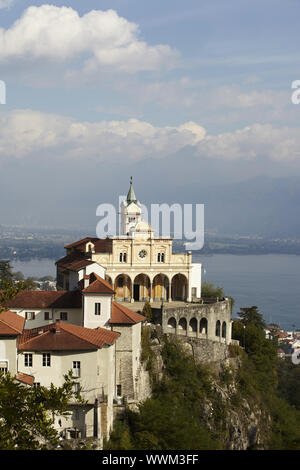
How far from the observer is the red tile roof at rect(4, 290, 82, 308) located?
40.4 metres

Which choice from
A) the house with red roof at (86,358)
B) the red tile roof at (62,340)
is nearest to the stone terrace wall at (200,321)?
the house with red roof at (86,358)

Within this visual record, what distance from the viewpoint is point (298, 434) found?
4775cm

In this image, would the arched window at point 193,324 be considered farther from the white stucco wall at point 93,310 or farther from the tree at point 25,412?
the tree at point 25,412

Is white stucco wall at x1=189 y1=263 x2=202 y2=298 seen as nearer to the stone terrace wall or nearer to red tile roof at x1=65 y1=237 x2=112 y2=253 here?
the stone terrace wall

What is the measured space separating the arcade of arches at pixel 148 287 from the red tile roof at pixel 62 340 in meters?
19.6

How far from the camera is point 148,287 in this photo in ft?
180

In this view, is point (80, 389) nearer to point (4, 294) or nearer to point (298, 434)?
point (4, 294)

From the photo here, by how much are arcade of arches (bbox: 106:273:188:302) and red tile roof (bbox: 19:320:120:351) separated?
772 inches

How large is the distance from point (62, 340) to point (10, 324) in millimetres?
2823

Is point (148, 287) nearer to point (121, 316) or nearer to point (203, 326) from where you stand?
point (203, 326)

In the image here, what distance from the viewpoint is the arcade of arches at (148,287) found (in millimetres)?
53812

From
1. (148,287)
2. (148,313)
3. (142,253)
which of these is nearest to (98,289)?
(148,313)
